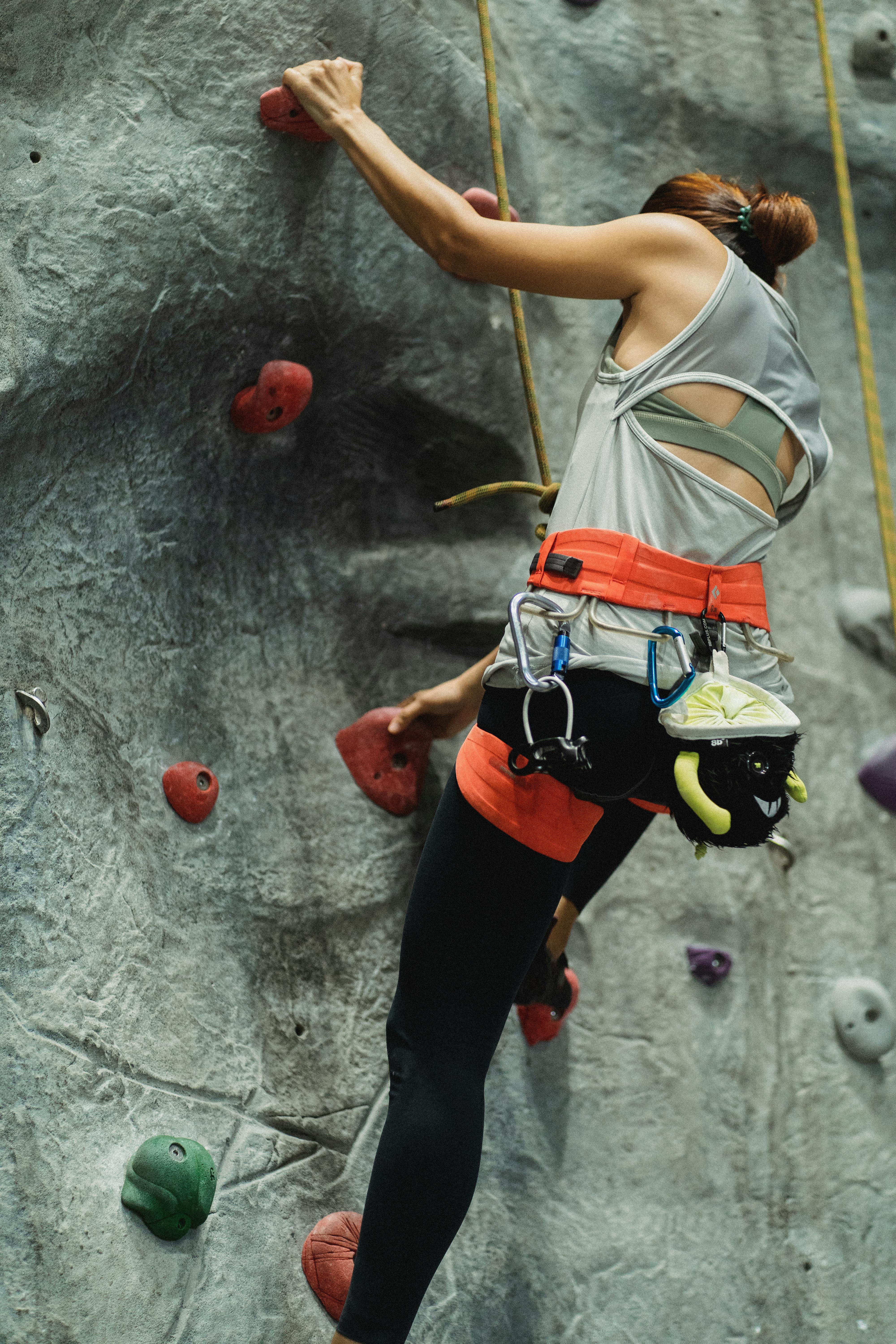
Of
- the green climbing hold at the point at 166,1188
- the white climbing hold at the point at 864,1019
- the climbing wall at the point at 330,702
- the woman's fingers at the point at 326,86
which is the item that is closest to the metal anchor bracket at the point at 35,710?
the climbing wall at the point at 330,702

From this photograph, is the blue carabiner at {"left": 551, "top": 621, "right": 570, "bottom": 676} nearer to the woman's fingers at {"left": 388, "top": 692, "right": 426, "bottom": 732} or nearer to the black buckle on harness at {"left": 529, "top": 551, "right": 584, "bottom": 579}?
the black buckle on harness at {"left": 529, "top": 551, "right": 584, "bottom": 579}

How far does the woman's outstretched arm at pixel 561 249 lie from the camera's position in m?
1.37

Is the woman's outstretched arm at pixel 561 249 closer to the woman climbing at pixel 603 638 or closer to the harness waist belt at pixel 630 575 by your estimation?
the woman climbing at pixel 603 638

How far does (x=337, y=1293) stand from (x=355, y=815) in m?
0.73

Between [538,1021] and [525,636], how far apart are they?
95 centimetres

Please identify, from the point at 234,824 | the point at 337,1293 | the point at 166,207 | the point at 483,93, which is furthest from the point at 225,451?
the point at 337,1293

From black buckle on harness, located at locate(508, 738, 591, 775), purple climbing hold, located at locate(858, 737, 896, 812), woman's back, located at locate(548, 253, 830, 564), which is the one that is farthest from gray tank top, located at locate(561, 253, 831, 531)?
purple climbing hold, located at locate(858, 737, 896, 812)

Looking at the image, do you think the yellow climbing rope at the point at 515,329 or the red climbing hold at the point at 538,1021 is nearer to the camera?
the yellow climbing rope at the point at 515,329

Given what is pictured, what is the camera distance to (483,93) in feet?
7.12

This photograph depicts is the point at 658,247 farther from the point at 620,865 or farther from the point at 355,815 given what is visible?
the point at 620,865

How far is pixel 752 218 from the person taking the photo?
1.46m

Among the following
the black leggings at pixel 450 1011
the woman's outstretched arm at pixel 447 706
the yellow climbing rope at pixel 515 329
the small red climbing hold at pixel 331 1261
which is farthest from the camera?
the woman's outstretched arm at pixel 447 706

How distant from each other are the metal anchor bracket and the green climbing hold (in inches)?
21.6

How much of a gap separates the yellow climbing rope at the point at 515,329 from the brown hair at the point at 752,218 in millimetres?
334
